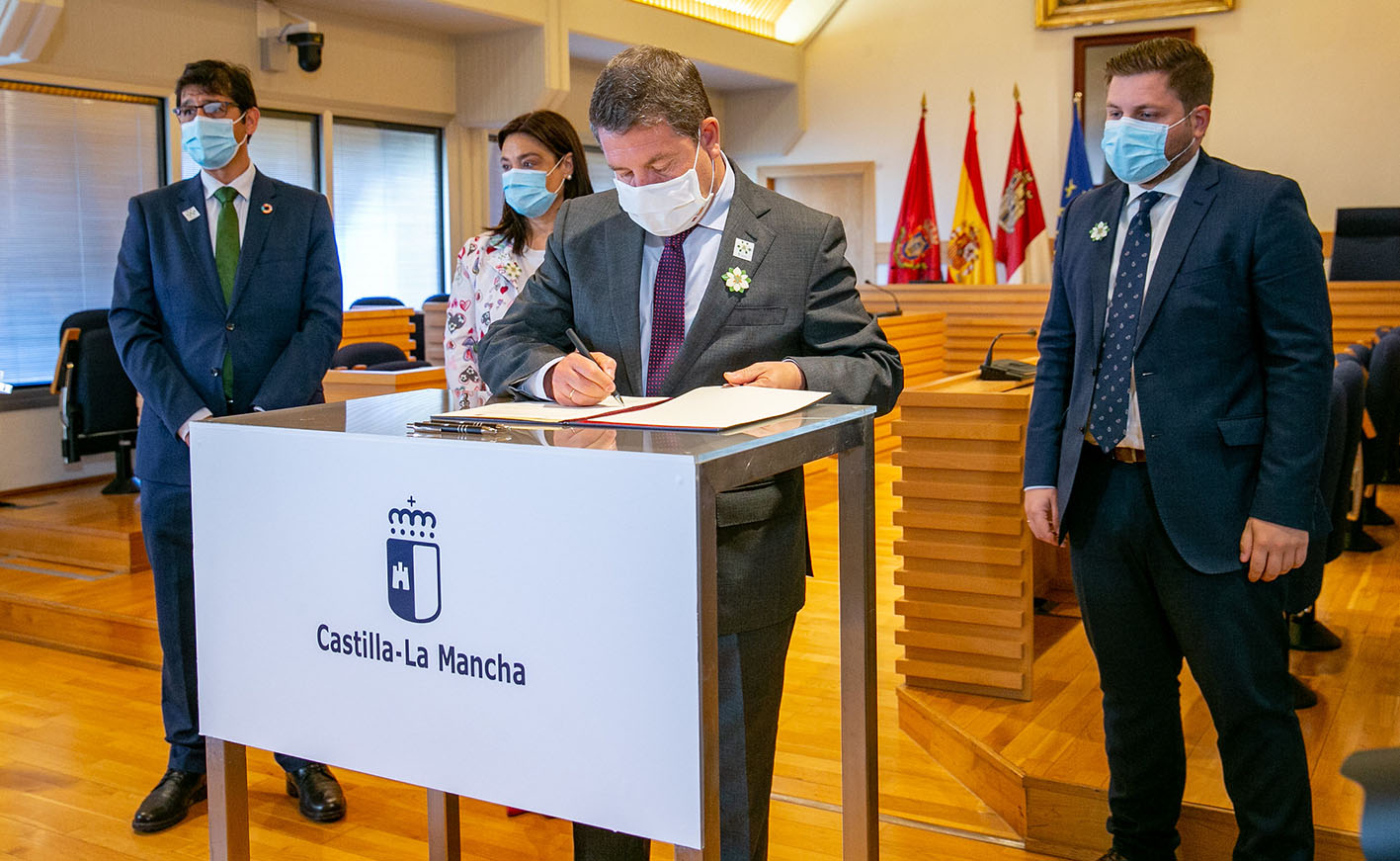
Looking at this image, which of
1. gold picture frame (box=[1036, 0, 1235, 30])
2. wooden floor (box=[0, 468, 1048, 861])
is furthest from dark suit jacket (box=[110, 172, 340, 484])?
gold picture frame (box=[1036, 0, 1235, 30])

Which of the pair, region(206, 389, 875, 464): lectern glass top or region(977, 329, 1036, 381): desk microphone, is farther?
region(977, 329, 1036, 381): desk microphone

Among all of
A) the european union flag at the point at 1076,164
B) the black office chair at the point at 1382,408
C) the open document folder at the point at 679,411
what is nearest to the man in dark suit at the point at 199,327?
the open document folder at the point at 679,411

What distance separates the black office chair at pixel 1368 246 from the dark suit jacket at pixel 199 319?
7901mm

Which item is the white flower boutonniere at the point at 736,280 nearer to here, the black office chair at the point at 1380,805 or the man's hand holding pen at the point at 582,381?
the man's hand holding pen at the point at 582,381

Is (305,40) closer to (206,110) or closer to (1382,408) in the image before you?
(206,110)

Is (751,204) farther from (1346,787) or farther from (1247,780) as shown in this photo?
(1346,787)

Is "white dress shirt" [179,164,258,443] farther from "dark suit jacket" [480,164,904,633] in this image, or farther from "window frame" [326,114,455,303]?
"window frame" [326,114,455,303]

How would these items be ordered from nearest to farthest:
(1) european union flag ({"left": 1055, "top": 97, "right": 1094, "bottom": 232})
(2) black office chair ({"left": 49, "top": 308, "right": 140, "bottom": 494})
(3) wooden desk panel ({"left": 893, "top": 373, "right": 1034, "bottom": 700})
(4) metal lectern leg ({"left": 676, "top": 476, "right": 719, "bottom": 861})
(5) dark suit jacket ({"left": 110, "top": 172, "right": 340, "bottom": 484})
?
(4) metal lectern leg ({"left": 676, "top": 476, "right": 719, "bottom": 861}) → (5) dark suit jacket ({"left": 110, "top": 172, "right": 340, "bottom": 484}) → (3) wooden desk panel ({"left": 893, "top": 373, "right": 1034, "bottom": 700}) → (2) black office chair ({"left": 49, "top": 308, "right": 140, "bottom": 494}) → (1) european union flag ({"left": 1055, "top": 97, "right": 1094, "bottom": 232})

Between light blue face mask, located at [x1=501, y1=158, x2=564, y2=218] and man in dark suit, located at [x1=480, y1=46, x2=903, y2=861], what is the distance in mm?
1119

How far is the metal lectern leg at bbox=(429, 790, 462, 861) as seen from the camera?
2066mm

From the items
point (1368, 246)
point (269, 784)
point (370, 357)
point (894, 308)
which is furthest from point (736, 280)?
point (1368, 246)

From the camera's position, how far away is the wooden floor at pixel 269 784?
8.95 ft

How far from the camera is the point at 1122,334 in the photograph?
2.20 metres

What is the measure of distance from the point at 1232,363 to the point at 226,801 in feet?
5.66
